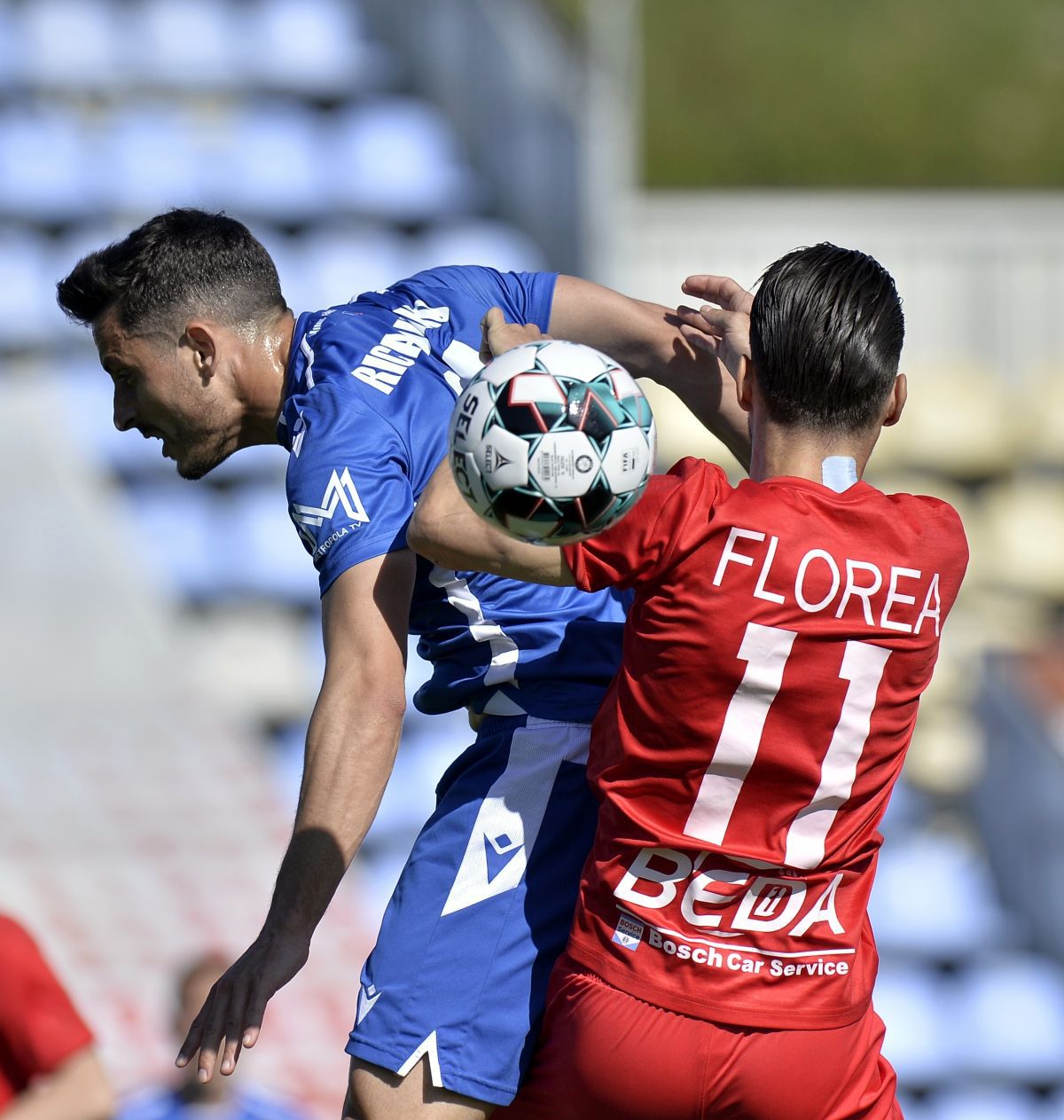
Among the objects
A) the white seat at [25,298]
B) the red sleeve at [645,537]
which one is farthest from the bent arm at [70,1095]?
the white seat at [25,298]

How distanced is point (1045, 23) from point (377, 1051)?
1999 cm

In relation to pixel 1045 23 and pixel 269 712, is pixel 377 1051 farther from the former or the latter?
pixel 1045 23

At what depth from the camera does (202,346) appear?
114 inches

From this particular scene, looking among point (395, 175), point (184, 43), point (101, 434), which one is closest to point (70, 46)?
point (184, 43)

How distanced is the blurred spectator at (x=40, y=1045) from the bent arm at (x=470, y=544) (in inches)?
58.8

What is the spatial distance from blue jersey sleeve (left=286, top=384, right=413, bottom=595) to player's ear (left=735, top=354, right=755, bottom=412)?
0.55 meters

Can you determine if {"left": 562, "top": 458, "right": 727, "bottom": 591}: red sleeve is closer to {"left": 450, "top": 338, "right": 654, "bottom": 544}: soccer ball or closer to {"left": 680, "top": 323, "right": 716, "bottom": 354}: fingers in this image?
{"left": 450, "top": 338, "right": 654, "bottom": 544}: soccer ball

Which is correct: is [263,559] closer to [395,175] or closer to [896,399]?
[395,175]

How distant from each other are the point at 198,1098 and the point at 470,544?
3518 mm

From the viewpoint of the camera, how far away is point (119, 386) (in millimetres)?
2984

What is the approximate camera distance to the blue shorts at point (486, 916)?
8.59ft

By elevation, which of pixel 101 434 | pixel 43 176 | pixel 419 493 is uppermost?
pixel 419 493

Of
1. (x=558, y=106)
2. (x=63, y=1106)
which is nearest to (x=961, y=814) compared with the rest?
(x=558, y=106)

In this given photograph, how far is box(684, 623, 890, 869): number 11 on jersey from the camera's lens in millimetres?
2307
